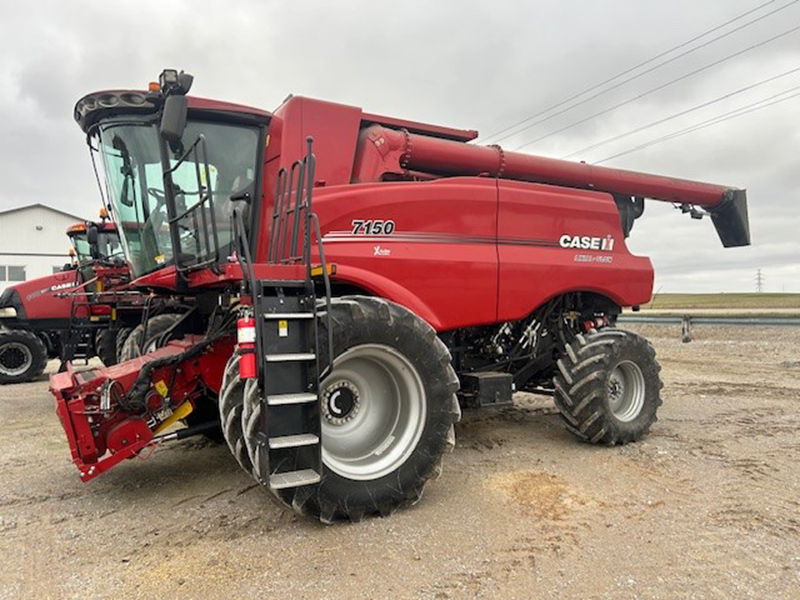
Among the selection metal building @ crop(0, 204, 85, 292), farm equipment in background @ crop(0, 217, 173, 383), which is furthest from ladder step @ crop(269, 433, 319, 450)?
metal building @ crop(0, 204, 85, 292)

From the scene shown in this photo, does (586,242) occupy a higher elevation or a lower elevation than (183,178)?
lower

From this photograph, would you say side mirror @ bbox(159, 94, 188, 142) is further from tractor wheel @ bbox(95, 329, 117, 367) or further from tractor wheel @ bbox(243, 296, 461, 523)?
tractor wheel @ bbox(95, 329, 117, 367)

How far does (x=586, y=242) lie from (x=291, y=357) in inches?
149

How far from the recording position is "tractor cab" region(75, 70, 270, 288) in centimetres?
460

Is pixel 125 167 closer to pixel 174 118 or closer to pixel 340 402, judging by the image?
pixel 174 118

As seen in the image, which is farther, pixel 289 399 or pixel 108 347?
pixel 108 347

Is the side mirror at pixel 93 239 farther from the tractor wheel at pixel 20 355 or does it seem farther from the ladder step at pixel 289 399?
the ladder step at pixel 289 399

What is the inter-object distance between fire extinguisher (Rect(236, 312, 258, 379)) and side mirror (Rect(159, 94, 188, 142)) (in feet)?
4.58

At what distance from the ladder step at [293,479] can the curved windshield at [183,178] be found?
6.18 feet

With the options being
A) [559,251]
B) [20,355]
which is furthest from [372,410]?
[20,355]

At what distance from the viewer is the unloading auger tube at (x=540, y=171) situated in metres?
5.33

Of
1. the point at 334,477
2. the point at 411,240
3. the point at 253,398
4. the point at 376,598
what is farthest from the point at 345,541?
the point at 411,240

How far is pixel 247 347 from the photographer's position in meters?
3.35

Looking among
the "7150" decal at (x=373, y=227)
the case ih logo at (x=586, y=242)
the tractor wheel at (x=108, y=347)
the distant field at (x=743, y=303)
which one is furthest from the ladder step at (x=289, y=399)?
the distant field at (x=743, y=303)
